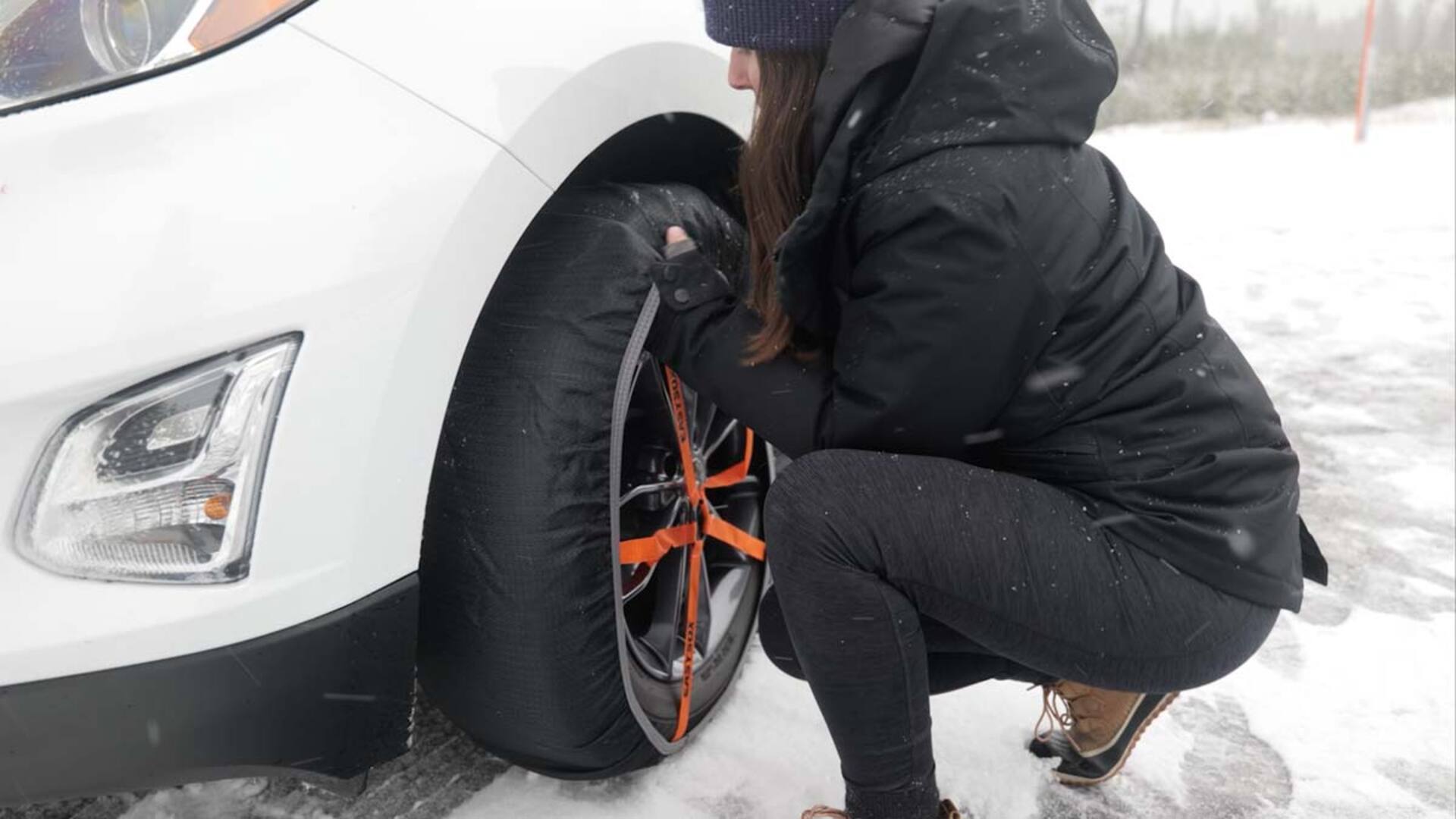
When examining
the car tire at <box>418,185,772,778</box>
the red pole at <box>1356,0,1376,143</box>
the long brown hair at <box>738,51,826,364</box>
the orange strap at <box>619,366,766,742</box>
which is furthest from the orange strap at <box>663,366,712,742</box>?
the red pole at <box>1356,0,1376,143</box>

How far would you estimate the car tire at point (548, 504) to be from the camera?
1457 millimetres

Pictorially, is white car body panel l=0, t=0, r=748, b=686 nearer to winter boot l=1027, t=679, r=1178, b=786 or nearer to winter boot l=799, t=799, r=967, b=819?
winter boot l=799, t=799, r=967, b=819

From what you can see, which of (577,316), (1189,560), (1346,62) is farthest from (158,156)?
(1346,62)

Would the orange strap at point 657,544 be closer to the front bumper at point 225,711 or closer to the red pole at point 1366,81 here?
the front bumper at point 225,711

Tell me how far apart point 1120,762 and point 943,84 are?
1.12 m

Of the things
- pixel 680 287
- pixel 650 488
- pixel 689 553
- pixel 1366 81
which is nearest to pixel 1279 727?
pixel 689 553

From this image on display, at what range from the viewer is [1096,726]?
1.86 meters

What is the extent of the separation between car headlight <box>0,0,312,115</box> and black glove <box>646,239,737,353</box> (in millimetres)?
551

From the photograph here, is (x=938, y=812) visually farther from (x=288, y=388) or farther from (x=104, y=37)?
(x=104, y=37)

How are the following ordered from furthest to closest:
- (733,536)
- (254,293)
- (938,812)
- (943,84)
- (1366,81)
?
(1366,81), (733,536), (938,812), (943,84), (254,293)

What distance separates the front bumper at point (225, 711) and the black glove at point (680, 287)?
485 mm

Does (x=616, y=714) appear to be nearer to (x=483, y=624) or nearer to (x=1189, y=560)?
(x=483, y=624)

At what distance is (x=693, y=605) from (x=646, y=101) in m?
0.77

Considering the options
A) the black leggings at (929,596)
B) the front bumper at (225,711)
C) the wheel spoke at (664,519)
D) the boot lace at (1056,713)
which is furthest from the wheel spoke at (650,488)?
the boot lace at (1056,713)
